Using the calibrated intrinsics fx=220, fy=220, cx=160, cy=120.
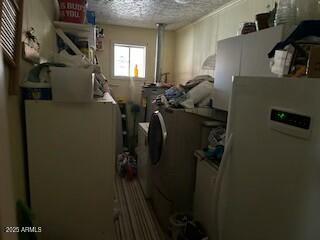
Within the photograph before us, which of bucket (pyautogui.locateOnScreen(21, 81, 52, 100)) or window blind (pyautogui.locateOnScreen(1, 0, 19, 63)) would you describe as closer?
window blind (pyautogui.locateOnScreen(1, 0, 19, 63))

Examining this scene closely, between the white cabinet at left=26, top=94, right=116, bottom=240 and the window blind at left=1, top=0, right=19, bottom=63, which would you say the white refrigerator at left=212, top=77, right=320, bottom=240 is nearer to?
the white cabinet at left=26, top=94, right=116, bottom=240

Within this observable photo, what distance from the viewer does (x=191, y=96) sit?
2.20 metres

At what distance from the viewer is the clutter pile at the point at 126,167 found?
329 cm

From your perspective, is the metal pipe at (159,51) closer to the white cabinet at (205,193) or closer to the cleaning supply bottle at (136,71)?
the cleaning supply bottle at (136,71)

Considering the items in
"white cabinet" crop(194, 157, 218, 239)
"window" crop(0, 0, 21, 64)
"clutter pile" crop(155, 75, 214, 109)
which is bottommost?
"white cabinet" crop(194, 157, 218, 239)

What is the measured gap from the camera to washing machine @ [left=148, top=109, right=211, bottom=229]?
2.05m

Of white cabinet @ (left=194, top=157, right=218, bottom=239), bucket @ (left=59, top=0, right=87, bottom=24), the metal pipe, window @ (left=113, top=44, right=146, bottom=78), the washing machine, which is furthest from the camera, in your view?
window @ (left=113, top=44, right=146, bottom=78)

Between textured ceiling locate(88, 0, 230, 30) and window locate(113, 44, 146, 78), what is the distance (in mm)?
513

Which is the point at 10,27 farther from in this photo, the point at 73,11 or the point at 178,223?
the point at 178,223

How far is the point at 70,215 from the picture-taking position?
143cm

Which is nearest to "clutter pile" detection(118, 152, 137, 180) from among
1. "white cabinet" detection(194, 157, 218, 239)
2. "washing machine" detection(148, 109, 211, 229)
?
"washing machine" detection(148, 109, 211, 229)

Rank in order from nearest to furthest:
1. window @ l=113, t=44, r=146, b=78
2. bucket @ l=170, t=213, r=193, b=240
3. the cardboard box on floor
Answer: the cardboard box on floor
bucket @ l=170, t=213, r=193, b=240
window @ l=113, t=44, r=146, b=78

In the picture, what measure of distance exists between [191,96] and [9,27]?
1.59 m

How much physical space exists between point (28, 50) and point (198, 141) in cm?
152
